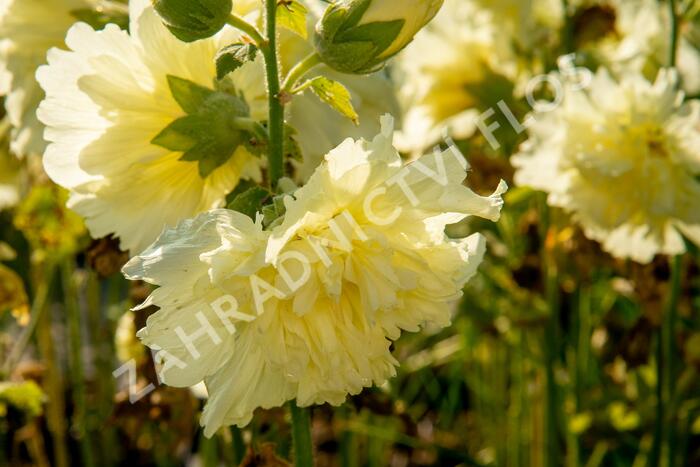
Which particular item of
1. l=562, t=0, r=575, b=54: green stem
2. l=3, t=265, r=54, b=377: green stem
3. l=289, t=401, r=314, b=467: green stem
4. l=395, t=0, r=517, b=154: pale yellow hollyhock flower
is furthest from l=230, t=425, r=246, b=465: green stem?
l=562, t=0, r=575, b=54: green stem

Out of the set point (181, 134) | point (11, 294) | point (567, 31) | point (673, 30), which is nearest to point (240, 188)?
point (181, 134)

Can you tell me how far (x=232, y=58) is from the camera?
1.81 feet

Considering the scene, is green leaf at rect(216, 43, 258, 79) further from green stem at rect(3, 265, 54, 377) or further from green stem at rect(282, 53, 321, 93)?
green stem at rect(3, 265, 54, 377)

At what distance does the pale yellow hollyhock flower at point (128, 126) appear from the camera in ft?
1.95

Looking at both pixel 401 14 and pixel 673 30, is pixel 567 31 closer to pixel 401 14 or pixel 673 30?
pixel 673 30

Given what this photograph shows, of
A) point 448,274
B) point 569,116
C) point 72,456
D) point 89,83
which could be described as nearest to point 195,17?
point 89,83

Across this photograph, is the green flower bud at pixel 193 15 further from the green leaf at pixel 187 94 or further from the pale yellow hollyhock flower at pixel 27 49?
the pale yellow hollyhock flower at pixel 27 49

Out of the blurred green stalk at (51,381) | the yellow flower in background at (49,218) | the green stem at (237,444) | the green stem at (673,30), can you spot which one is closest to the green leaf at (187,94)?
the green stem at (237,444)

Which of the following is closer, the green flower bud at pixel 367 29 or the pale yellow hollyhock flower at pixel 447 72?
the green flower bud at pixel 367 29

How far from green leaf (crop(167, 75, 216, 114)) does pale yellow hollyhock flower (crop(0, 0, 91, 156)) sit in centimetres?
17

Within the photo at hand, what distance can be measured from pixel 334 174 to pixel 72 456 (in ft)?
4.88

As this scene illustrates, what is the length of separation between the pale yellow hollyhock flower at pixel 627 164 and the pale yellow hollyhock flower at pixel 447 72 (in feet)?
0.64

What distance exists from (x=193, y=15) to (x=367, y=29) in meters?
0.10

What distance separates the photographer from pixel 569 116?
99 cm
